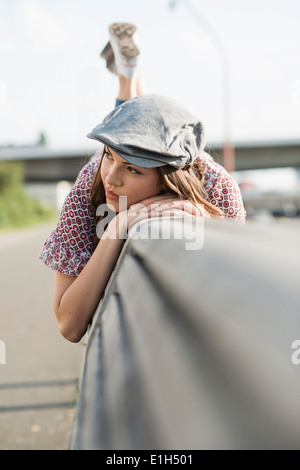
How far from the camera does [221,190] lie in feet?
5.43

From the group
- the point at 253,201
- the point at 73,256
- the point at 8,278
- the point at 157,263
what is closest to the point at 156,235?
the point at 157,263

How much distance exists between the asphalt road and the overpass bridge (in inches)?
914

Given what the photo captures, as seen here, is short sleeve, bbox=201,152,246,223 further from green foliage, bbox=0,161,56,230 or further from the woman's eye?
green foliage, bbox=0,161,56,230

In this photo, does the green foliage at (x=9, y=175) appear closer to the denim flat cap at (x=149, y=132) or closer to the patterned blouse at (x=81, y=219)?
the patterned blouse at (x=81, y=219)

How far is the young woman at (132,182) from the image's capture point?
4.01 ft

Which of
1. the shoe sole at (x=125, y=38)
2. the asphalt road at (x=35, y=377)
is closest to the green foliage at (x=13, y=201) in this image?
the asphalt road at (x=35, y=377)

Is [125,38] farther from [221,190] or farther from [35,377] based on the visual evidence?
[35,377]

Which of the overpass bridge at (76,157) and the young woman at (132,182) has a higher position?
the young woman at (132,182)

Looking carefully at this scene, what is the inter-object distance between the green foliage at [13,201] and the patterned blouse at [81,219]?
82.1ft

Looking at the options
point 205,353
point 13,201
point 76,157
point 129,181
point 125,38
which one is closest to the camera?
point 205,353

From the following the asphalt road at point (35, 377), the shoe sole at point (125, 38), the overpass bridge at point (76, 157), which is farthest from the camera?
the overpass bridge at point (76, 157)

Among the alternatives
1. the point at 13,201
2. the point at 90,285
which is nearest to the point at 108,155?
the point at 90,285

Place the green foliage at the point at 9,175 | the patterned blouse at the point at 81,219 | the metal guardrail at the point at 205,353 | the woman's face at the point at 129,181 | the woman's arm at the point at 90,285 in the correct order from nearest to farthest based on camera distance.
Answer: the metal guardrail at the point at 205,353 < the woman's arm at the point at 90,285 < the woman's face at the point at 129,181 < the patterned blouse at the point at 81,219 < the green foliage at the point at 9,175
